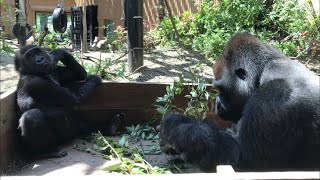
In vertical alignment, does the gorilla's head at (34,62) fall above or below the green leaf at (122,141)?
above

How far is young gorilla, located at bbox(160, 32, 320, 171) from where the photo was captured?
3.14m

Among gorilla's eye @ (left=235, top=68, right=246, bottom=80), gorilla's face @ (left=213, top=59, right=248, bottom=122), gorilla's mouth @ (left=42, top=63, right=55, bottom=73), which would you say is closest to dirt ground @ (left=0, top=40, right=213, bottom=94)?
gorilla's mouth @ (left=42, top=63, right=55, bottom=73)

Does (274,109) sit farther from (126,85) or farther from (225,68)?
(126,85)

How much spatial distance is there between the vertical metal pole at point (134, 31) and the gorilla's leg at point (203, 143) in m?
4.76

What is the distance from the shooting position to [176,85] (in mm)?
4430

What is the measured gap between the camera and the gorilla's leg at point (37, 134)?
394 centimetres

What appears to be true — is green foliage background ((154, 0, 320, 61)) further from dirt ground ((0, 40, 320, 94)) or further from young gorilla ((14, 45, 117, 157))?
young gorilla ((14, 45, 117, 157))

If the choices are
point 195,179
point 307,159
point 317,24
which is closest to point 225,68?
point 307,159

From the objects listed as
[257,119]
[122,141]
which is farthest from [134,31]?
[257,119]

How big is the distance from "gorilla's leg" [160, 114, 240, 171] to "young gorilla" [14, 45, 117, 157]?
1.30m

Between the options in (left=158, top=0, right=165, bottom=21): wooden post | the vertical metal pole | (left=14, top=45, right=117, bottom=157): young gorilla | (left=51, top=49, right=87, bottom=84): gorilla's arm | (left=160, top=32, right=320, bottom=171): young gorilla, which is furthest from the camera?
(left=158, top=0, right=165, bottom=21): wooden post

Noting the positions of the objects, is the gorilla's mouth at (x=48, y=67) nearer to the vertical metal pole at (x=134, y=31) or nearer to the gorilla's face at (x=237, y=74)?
the gorilla's face at (x=237, y=74)

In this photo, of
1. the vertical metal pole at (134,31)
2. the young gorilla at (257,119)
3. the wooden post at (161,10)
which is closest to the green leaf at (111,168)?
the young gorilla at (257,119)

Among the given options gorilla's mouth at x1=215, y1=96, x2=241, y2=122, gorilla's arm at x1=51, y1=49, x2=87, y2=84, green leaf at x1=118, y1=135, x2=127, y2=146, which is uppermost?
gorilla's arm at x1=51, y1=49, x2=87, y2=84
